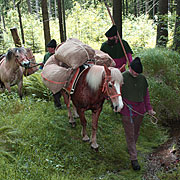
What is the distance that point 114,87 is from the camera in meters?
3.84

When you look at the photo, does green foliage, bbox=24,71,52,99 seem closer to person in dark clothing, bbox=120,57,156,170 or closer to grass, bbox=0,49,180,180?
grass, bbox=0,49,180,180

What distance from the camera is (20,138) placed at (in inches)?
179

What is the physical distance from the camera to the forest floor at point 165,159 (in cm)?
454

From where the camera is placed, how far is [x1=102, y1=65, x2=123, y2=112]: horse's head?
383 centimetres

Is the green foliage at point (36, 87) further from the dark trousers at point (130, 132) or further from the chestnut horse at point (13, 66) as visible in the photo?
the dark trousers at point (130, 132)

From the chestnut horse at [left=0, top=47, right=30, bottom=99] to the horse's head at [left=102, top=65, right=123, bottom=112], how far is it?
3.10m

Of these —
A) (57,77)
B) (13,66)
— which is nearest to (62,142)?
(57,77)

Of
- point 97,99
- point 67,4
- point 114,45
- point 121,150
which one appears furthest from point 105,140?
point 67,4

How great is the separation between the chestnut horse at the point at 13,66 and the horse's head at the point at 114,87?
3.10 m

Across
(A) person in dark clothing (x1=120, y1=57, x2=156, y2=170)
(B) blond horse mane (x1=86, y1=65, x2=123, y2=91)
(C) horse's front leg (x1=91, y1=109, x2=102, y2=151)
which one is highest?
(B) blond horse mane (x1=86, y1=65, x2=123, y2=91)

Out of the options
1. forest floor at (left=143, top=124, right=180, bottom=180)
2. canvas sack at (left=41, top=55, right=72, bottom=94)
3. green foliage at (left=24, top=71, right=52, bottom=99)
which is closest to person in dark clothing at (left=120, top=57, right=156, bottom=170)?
forest floor at (left=143, top=124, right=180, bottom=180)

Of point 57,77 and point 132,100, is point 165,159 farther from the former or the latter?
point 57,77

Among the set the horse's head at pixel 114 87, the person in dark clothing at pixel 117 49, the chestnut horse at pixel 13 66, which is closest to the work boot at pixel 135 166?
the horse's head at pixel 114 87

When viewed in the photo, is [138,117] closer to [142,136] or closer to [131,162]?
[131,162]
